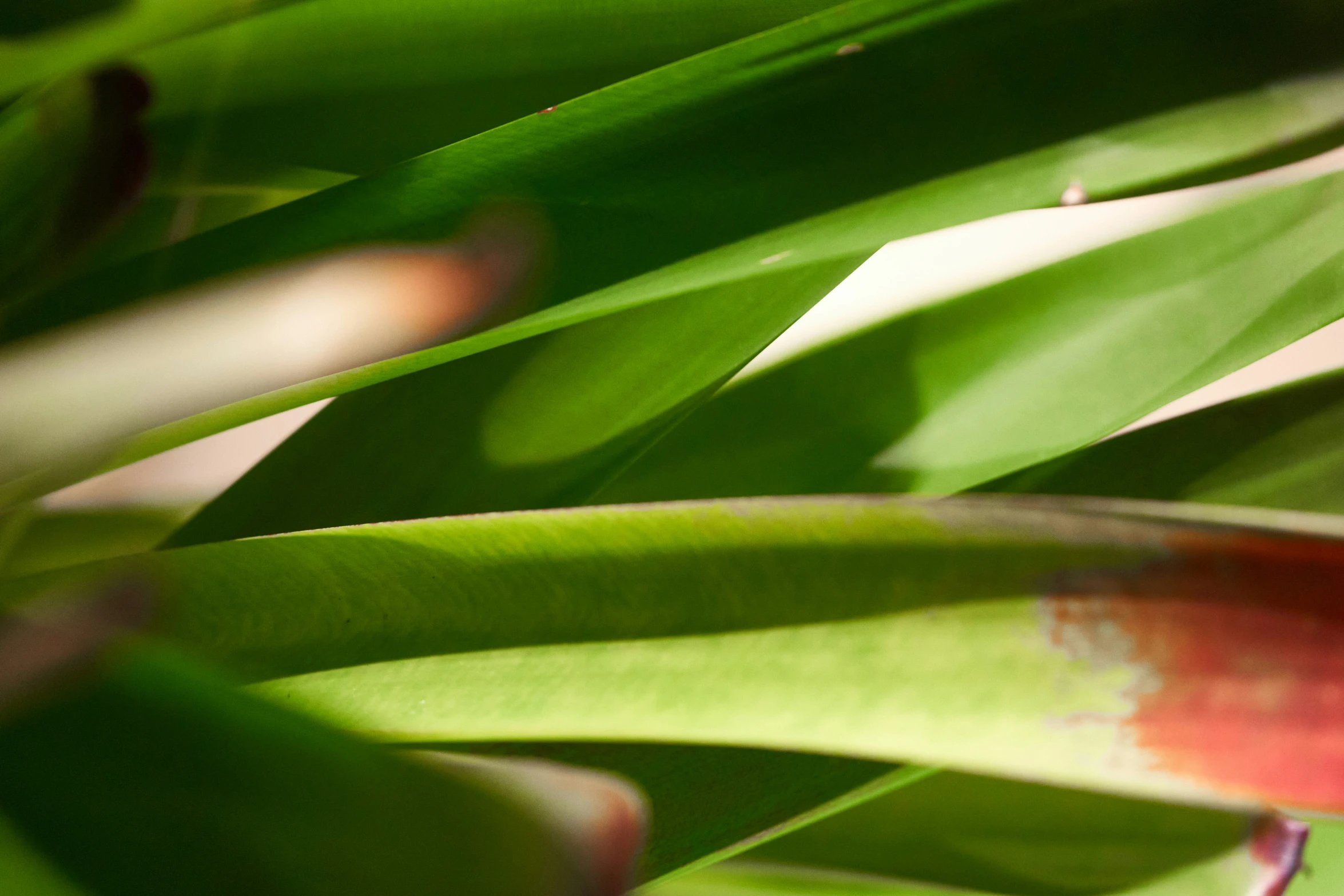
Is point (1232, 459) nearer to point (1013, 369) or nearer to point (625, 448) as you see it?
point (1013, 369)

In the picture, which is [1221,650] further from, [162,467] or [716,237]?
[162,467]

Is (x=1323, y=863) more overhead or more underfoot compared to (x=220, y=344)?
more underfoot

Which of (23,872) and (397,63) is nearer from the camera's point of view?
(23,872)

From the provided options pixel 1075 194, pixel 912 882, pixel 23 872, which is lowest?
pixel 912 882

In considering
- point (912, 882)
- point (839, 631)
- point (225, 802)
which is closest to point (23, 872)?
point (225, 802)

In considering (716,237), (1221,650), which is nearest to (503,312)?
(716,237)

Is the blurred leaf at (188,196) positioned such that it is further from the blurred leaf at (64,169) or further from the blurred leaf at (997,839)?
the blurred leaf at (997,839)
